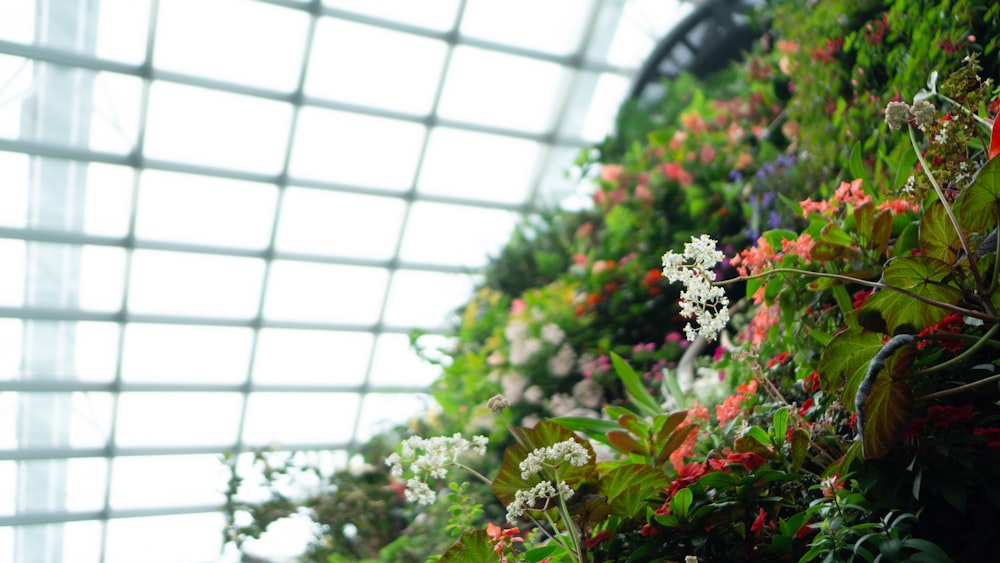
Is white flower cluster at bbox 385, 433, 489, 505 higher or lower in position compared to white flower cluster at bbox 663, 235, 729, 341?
lower

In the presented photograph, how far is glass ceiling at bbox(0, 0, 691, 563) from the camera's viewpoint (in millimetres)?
6410

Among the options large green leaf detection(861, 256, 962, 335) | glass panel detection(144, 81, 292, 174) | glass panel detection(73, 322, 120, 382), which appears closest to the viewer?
large green leaf detection(861, 256, 962, 335)

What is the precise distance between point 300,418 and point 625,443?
7118mm

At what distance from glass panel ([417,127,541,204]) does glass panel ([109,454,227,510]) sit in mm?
3520

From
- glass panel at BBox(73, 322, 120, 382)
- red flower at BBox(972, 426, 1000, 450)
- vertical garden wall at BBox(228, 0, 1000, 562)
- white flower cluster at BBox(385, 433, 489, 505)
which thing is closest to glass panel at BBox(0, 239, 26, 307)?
glass panel at BBox(73, 322, 120, 382)

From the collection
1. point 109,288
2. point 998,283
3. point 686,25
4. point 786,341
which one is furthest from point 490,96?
point 998,283

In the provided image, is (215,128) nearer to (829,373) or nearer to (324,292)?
(324,292)

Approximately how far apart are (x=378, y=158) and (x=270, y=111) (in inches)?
40.2

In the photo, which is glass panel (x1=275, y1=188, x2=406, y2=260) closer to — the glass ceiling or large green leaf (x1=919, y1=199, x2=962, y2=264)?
the glass ceiling

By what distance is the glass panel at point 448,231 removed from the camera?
7809mm

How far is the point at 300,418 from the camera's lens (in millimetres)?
8508

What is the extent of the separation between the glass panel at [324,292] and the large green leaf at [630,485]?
6.37m

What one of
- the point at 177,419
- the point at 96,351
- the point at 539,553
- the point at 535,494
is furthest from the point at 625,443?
the point at 177,419

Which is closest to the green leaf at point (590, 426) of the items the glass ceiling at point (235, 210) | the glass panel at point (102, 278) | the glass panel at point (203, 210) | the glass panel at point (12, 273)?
the glass ceiling at point (235, 210)
